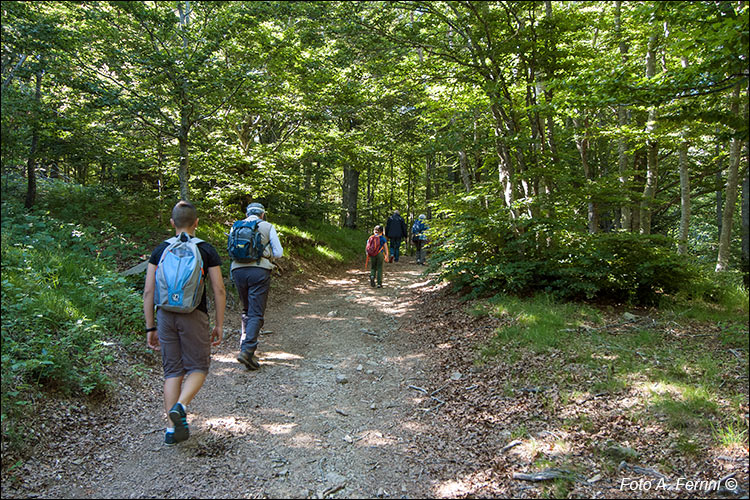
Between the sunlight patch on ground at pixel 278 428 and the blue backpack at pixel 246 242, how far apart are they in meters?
2.31

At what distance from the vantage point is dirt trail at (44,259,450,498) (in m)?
3.15

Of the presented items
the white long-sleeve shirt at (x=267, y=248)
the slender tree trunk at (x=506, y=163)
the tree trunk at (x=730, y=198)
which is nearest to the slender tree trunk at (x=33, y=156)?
the white long-sleeve shirt at (x=267, y=248)

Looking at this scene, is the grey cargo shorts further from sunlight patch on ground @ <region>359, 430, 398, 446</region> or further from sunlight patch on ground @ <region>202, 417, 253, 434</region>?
sunlight patch on ground @ <region>359, 430, 398, 446</region>

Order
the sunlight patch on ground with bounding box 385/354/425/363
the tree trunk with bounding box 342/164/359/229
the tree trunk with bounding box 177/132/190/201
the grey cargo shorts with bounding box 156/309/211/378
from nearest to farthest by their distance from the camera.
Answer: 1. the grey cargo shorts with bounding box 156/309/211/378
2. the sunlight patch on ground with bounding box 385/354/425/363
3. the tree trunk with bounding box 177/132/190/201
4. the tree trunk with bounding box 342/164/359/229

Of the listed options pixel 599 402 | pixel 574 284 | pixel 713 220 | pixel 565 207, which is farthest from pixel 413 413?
pixel 713 220

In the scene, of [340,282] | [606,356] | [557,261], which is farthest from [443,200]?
[606,356]

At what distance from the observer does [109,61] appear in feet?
24.0

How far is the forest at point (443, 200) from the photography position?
12.1ft

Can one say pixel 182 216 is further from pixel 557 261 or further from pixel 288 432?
pixel 557 261

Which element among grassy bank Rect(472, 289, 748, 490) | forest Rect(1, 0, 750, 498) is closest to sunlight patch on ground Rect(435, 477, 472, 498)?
forest Rect(1, 0, 750, 498)

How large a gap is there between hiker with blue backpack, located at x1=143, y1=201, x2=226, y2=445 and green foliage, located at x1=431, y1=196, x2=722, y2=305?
17.6ft

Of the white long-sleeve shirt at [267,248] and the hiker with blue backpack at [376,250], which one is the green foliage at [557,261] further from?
the white long-sleeve shirt at [267,248]

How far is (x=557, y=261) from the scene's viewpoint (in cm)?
707

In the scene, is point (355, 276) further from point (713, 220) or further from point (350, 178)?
point (713, 220)
